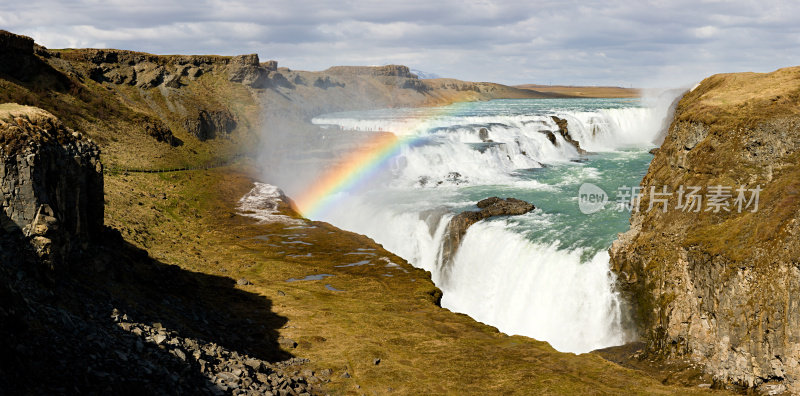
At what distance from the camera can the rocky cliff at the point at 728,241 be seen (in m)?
23.5

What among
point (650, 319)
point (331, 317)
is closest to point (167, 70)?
point (331, 317)

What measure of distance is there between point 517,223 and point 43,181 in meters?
32.6

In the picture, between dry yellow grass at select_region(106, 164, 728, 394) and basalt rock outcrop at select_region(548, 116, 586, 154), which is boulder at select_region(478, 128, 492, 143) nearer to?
basalt rock outcrop at select_region(548, 116, 586, 154)

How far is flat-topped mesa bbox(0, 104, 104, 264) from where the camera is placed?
19453 mm

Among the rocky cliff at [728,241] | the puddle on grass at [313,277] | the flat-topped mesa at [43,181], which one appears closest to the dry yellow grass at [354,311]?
the puddle on grass at [313,277]

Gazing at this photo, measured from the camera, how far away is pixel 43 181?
20.6 metres

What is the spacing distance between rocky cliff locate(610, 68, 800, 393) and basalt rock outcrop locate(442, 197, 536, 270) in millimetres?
13714

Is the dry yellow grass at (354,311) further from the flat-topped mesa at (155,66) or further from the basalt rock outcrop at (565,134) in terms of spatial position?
the flat-topped mesa at (155,66)

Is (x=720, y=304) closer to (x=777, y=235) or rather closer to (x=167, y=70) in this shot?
(x=777, y=235)

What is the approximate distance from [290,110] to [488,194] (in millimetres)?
84208

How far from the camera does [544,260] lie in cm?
3716

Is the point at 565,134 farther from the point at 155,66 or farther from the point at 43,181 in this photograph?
the point at 43,181

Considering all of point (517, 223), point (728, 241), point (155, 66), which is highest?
point (155, 66)

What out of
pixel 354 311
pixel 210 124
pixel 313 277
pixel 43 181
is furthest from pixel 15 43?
pixel 43 181
